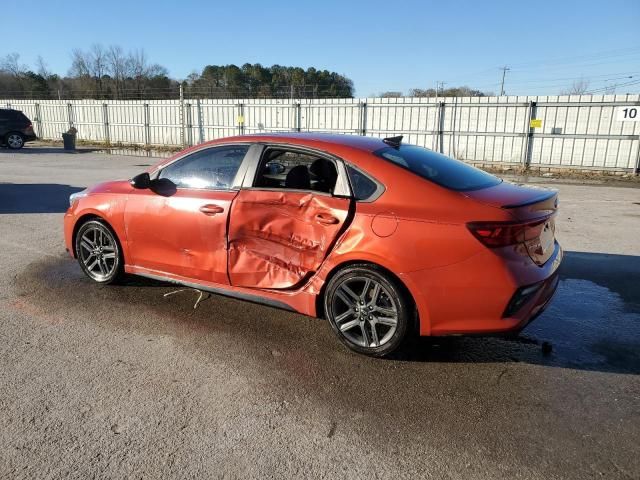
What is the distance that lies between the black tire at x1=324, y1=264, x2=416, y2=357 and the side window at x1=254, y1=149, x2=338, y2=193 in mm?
691

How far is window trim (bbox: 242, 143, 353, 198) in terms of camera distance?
3621 millimetres

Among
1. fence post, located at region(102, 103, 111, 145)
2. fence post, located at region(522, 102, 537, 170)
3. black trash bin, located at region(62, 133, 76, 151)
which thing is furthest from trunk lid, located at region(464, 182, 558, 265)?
fence post, located at region(102, 103, 111, 145)

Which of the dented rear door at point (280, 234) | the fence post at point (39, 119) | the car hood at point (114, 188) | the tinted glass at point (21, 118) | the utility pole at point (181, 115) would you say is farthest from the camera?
the fence post at point (39, 119)

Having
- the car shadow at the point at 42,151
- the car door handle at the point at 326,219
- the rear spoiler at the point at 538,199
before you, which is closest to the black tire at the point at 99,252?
the car door handle at the point at 326,219

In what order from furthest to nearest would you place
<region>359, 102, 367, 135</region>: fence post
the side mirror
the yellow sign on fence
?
<region>359, 102, 367, 135</region>: fence post → the yellow sign on fence → the side mirror

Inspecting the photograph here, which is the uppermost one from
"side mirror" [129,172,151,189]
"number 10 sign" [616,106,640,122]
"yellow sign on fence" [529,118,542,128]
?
"number 10 sign" [616,106,640,122]

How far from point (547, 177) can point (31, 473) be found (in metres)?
16.9

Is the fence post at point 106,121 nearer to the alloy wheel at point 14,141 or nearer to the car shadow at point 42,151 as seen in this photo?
the car shadow at point 42,151

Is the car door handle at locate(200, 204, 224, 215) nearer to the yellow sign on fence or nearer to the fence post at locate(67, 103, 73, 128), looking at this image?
the yellow sign on fence

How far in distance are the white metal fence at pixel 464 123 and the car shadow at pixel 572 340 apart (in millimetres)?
13306

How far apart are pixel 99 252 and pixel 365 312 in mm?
2940

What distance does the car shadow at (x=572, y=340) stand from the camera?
11.8ft

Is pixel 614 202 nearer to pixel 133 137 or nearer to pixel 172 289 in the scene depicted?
pixel 172 289

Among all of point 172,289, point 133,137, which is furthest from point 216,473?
point 133,137
